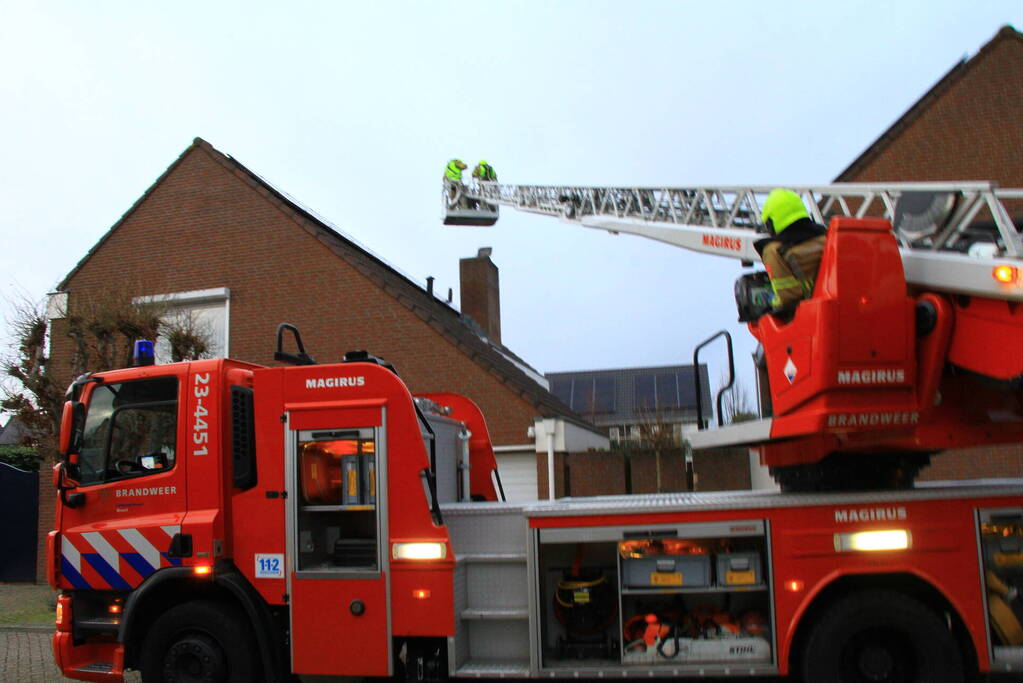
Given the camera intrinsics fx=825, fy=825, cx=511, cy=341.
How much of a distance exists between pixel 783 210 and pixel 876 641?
2769 millimetres

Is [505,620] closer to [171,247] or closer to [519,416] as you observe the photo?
[519,416]

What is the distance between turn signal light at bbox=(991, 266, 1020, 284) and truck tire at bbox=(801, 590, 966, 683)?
2.06 metres

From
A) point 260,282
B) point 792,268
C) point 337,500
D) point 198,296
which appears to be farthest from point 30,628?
point 792,268

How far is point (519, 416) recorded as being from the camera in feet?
47.1

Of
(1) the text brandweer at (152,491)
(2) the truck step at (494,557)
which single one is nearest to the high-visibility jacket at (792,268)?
(2) the truck step at (494,557)

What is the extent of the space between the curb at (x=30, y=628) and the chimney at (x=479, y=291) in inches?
522

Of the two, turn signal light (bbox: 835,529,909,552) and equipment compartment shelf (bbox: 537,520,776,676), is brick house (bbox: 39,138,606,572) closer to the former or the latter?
equipment compartment shelf (bbox: 537,520,776,676)

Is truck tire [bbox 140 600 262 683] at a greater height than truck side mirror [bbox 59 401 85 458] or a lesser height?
lesser

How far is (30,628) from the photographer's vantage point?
11.0 m

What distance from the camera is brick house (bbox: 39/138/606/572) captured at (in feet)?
48.2

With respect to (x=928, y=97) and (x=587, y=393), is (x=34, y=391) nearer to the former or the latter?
(x=928, y=97)

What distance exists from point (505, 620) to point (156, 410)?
9.71 feet

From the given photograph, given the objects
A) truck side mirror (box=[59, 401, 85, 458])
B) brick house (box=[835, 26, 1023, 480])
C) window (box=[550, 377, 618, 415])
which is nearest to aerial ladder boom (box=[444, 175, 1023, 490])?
truck side mirror (box=[59, 401, 85, 458])

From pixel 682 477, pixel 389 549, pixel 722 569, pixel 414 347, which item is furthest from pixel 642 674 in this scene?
pixel 414 347
